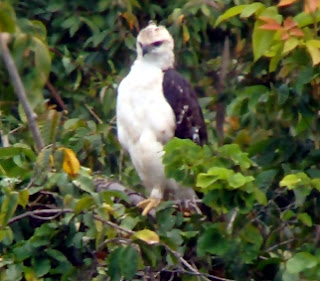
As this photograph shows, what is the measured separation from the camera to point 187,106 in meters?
4.79

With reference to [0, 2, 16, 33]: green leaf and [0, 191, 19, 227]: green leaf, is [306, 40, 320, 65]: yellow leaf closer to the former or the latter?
[0, 191, 19, 227]: green leaf

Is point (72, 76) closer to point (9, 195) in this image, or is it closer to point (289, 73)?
point (289, 73)

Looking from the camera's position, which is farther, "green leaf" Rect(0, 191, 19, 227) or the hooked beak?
the hooked beak

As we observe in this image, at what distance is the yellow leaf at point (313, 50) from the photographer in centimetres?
345

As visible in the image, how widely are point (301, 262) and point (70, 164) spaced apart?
30.1 inches

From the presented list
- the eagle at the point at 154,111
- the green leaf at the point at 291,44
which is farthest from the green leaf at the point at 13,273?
the eagle at the point at 154,111

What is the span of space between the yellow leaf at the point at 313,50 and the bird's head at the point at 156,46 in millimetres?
1434

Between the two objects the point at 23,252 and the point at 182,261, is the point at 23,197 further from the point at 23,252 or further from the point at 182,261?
the point at 182,261

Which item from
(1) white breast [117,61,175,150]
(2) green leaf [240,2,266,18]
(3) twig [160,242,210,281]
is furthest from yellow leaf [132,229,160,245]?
(1) white breast [117,61,175,150]

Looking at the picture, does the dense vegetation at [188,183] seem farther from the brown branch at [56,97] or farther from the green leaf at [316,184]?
the brown branch at [56,97]

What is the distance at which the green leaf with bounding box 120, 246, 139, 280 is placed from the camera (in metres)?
3.16

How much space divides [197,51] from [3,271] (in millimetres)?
2191

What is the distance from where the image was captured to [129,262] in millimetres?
3162

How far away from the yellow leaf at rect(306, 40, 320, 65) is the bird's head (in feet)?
4.70
